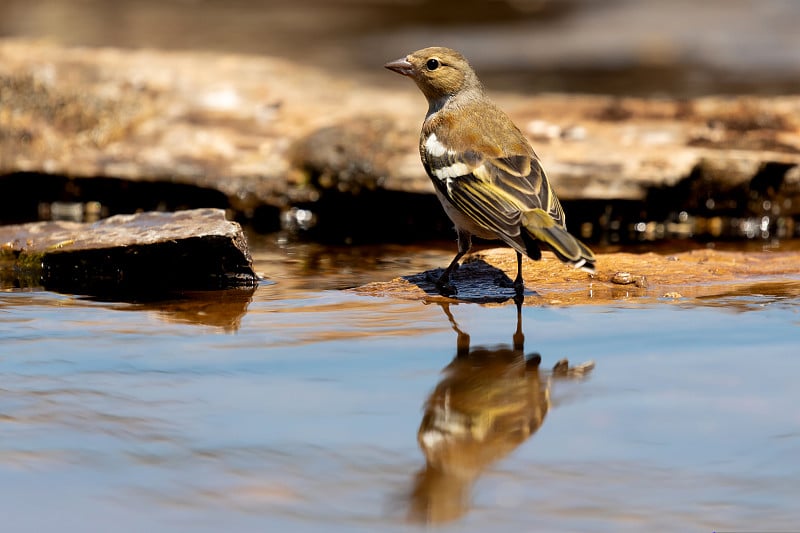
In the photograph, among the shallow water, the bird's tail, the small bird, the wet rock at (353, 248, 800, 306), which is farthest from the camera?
the wet rock at (353, 248, 800, 306)

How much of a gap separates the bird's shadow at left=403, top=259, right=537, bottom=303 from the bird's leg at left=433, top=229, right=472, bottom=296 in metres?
0.02

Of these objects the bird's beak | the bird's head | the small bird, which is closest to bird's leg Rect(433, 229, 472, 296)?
the small bird

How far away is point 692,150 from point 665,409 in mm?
4399

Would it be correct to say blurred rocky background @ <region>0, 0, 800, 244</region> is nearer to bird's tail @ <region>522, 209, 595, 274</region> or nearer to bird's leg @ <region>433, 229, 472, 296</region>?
bird's leg @ <region>433, 229, 472, 296</region>

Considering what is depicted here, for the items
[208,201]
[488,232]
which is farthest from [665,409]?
[208,201]

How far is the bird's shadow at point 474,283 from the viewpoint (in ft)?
15.5

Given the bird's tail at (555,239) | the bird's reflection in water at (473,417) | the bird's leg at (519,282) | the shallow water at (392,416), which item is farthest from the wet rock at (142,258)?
the bird's reflection in water at (473,417)

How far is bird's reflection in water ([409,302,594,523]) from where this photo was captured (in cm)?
251

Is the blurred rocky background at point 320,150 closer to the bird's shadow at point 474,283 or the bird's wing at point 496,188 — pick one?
the bird's shadow at point 474,283

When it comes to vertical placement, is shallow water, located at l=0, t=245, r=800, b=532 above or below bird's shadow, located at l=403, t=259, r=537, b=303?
below

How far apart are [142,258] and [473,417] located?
2.46 m

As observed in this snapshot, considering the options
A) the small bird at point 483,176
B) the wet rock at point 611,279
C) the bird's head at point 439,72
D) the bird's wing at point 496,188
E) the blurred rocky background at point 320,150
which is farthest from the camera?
the blurred rocky background at point 320,150

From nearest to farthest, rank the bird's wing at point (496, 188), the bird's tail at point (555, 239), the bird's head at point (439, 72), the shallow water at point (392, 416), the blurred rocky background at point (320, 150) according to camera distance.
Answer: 1. the shallow water at point (392, 416)
2. the bird's tail at point (555, 239)
3. the bird's wing at point (496, 188)
4. the bird's head at point (439, 72)
5. the blurred rocky background at point (320, 150)

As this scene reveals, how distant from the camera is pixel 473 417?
303 cm
